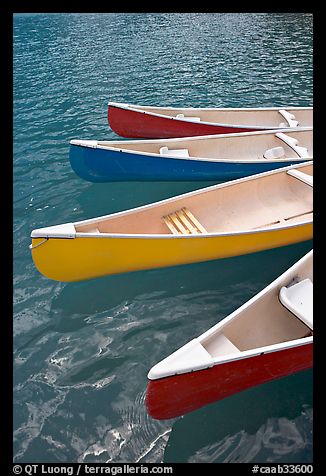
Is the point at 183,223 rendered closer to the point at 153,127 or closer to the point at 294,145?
the point at 153,127

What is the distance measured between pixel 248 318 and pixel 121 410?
2.25 meters

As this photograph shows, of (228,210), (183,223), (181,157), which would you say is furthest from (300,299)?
(181,157)

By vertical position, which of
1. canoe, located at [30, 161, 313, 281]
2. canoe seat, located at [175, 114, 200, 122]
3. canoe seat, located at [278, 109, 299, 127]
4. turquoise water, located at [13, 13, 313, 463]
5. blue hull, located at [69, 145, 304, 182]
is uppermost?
canoe seat, located at [175, 114, 200, 122]

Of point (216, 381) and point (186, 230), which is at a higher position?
point (186, 230)

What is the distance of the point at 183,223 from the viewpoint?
27.6 feet

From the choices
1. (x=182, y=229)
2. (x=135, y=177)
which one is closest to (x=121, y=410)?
(x=182, y=229)

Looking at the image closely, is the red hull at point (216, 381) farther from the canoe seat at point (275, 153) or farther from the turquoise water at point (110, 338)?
the canoe seat at point (275, 153)

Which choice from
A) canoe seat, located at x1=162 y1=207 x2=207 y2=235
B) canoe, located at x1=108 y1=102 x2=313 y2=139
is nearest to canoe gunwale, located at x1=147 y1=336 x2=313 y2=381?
canoe seat, located at x1=162 y1=207 x2=207 y2=235

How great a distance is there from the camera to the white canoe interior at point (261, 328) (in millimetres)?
5091

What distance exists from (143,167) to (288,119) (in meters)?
5.47

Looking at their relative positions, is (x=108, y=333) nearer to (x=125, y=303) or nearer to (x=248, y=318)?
(x=125, y=303)

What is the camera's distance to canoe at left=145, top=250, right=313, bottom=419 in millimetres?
5020

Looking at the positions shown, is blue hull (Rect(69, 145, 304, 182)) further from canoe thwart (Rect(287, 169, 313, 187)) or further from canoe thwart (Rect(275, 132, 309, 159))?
canoe thwart (Rect(287, 169, 313, 187))

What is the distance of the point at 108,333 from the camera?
7207mm
